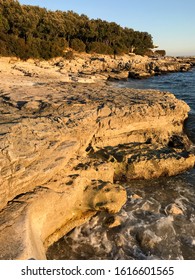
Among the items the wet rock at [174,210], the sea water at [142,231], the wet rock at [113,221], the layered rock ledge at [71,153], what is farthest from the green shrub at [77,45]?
the wet rock at [113,221]

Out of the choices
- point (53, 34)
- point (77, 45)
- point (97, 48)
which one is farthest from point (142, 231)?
point (97, 48)

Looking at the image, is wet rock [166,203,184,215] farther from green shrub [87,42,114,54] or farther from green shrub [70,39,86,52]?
green shrub [87,42,114,54]

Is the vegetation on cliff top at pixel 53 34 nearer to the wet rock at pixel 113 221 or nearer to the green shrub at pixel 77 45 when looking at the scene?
the green shrub at pixel 77 45

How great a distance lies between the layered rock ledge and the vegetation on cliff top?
2833 cm

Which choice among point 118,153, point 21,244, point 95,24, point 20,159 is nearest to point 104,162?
point 118,153

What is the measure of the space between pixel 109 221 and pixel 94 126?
3695 mm

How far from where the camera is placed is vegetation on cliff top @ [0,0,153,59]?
38.9 meters

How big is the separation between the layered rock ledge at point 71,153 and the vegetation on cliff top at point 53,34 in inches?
1115

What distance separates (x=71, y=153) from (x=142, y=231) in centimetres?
340

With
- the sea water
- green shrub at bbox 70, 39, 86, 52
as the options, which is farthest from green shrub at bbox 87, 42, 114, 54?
the sea water

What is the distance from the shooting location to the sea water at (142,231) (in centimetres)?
734

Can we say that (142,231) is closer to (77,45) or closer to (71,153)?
(71,153)

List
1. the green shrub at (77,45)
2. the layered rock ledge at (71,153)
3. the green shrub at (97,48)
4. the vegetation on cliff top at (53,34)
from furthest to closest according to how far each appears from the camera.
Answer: the green shrub at (97,48) → the green shrub at (77,45) → the vegetation on cliff top at (53,34) → the layered rock ledge at (71,153)

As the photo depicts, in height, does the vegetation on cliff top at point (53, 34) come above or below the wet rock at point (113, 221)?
above
